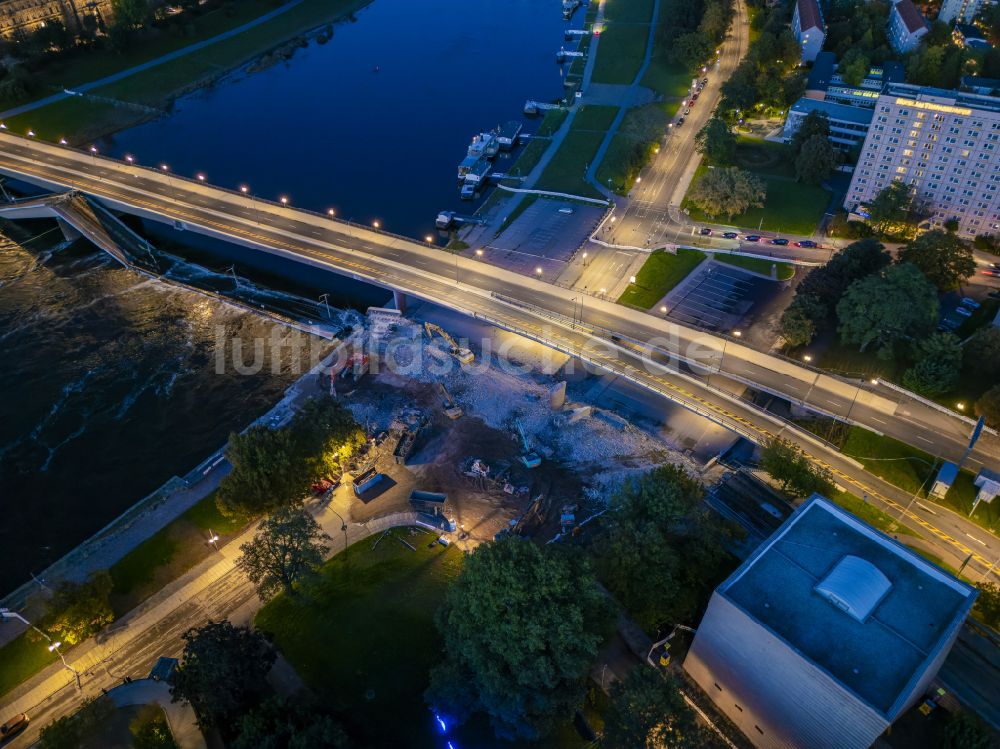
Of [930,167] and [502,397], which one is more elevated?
[930,167]

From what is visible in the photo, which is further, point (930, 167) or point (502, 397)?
point (930, 167)

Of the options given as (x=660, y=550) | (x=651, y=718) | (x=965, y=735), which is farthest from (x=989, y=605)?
(x=651, y=718)

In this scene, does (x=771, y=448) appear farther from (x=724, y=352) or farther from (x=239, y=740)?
(x=239, y=740)

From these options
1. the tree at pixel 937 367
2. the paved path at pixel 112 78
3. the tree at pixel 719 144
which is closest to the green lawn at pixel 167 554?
the tree at pixel 937 367

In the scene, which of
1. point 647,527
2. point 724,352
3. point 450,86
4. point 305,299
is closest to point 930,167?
point 724,352

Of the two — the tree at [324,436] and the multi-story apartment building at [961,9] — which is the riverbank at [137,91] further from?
the multi-story apartment building at [961,9]

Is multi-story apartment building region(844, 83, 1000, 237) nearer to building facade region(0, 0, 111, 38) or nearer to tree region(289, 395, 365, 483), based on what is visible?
tree region(289, 395, 365, 483)

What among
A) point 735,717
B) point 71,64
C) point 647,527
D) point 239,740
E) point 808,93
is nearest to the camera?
point 239,740

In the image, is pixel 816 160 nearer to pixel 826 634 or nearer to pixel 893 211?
pixel 893 211
